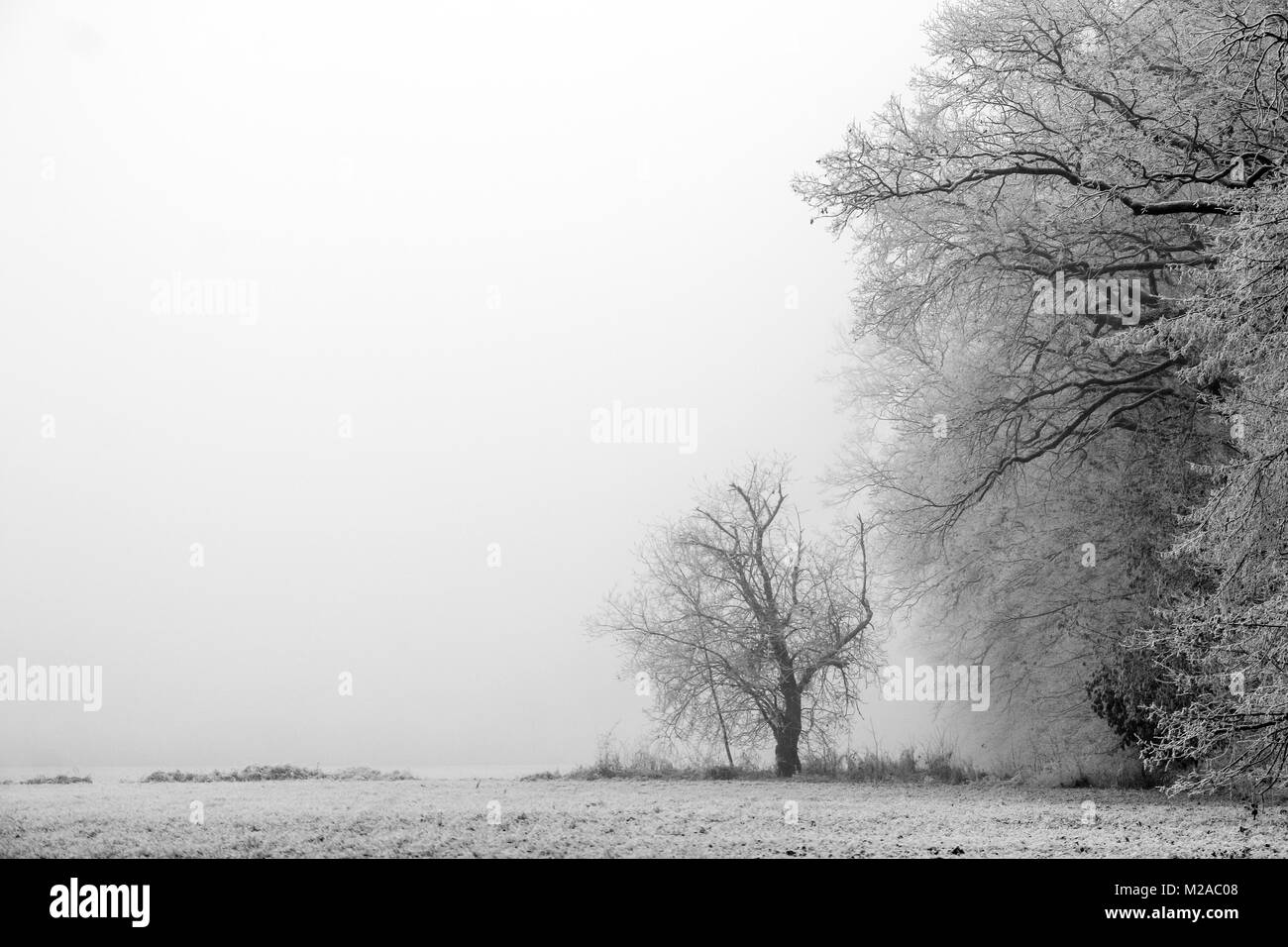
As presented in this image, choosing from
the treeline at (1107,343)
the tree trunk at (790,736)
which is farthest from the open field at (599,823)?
the tree trunk at (790,736)

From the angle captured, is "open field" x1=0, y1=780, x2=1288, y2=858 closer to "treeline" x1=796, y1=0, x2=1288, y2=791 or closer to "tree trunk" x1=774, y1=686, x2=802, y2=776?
"treeline" x1=796, y1=0, x2=1288, y2=791

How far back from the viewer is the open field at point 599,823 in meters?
8.29

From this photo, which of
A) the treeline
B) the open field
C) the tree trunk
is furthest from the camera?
the tree trunk

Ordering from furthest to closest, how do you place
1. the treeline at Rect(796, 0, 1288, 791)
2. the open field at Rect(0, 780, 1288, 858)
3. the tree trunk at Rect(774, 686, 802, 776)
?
the tree trunk at Rect(774, 686, 802, 776) < the treeline at Rect(796, 0, 1288, 791) < the open field at Rect(0, 780, 1288, 858)

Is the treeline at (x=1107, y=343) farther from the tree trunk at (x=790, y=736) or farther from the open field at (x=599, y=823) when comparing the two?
the tree trunk at (x=790, y=736)

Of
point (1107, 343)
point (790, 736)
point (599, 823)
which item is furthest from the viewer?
point (790, 736)

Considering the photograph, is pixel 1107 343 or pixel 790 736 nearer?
pixel 1107 343

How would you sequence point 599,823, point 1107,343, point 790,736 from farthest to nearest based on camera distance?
point 790,736 < point 1107,343 < point 599,823

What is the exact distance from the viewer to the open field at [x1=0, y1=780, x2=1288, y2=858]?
829 centimetres

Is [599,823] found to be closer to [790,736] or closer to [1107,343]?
[790,736]

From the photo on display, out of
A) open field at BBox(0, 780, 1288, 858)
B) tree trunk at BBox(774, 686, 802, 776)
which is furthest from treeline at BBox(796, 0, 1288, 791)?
tree trunk at BBox(774, 686, 802, 776)

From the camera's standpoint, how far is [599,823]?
369 inches
